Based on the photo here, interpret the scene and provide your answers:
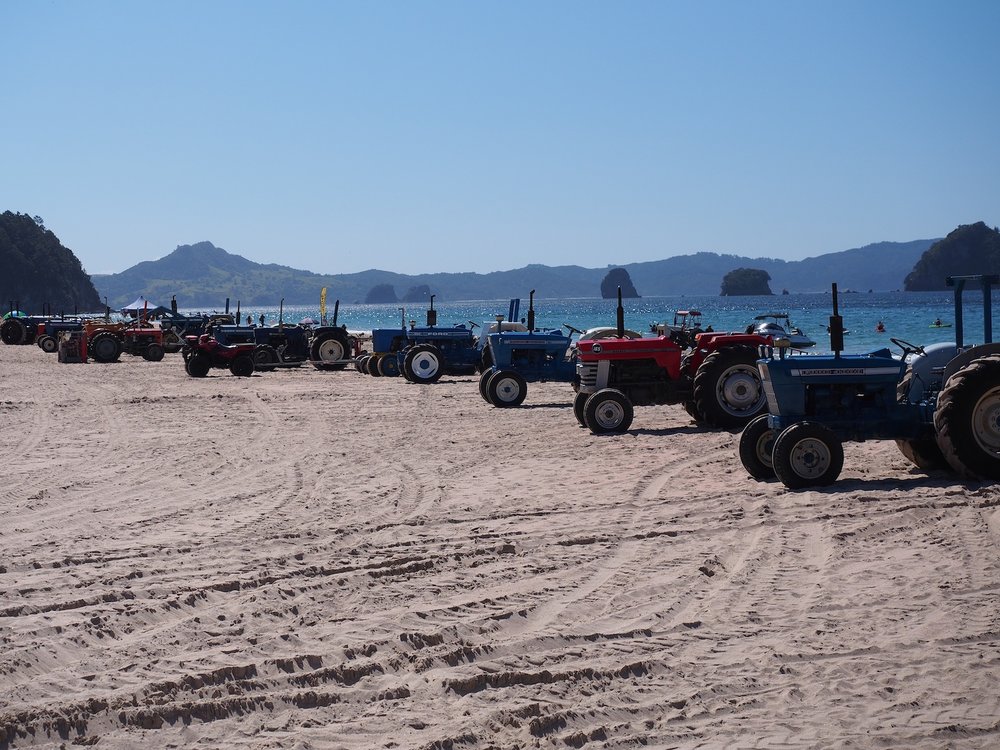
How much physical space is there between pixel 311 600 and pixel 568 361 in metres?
11.4

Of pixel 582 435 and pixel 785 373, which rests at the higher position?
pixel 785 373

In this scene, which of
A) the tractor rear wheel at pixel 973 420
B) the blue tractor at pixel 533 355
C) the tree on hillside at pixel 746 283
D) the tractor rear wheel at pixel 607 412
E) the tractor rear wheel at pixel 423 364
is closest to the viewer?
the tractor rear wheel at pixel 973 420

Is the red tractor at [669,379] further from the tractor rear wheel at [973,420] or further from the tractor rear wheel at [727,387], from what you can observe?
the tractor rear wheel at [973,420]

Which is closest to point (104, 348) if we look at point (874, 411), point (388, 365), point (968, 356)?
point (388, 365)

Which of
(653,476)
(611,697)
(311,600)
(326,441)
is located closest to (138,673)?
(311,600)

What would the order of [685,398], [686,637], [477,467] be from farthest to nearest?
[685,398] < [477,467] < [686,637]

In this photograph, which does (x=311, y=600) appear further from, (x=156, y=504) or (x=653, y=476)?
(x=653, y=476)

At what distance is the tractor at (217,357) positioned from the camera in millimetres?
22625

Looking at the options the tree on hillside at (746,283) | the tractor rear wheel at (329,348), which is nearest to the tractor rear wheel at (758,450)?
the tractor rear wheel at (329,348)

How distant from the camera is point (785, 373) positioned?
833 centimetres

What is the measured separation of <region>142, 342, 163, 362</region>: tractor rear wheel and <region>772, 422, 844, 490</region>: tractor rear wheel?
24803 millimetres

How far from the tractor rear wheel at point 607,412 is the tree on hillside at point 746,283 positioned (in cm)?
17107

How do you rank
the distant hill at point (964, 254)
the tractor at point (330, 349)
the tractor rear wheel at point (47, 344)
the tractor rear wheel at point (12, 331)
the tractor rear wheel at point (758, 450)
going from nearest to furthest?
1. the tractor rear wheel at point (758, 450)
2. the tractor at point (330, 349)
3. the tractor rear wheel at point (47, 344)
4. the tractor rear wheel at point (12, 331)
5. the distant hill at point (964, 254)

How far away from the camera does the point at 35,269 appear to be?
112 metres
